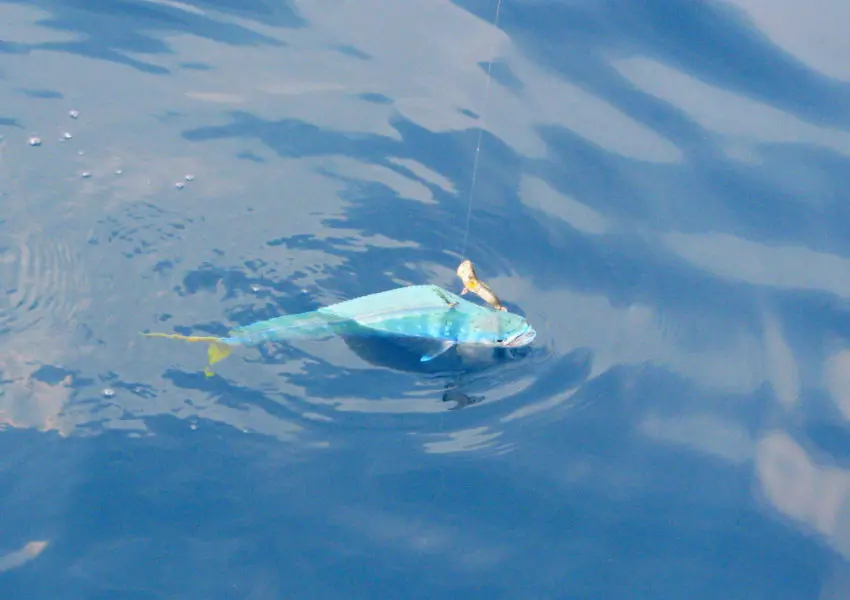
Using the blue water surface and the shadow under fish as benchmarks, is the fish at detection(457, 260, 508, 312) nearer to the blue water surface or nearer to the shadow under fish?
the shadow under fish

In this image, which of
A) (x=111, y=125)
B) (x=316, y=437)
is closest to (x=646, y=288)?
(x=316, y=437)

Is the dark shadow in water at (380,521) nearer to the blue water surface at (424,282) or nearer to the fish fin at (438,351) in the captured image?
the blue water surface at (424,282)

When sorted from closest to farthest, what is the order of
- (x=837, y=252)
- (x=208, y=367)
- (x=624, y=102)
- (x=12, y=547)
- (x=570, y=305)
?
(x=12, y=547) → (x=208, y=367) → (x=570, y=305) → (x=837, y=252) → (x=624, y=102)

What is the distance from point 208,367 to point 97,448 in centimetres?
127

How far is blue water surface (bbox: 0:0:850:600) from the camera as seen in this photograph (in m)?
8.45

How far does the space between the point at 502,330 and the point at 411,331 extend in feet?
2.95

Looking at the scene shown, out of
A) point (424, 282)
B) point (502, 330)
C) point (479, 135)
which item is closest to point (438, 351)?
point (502, 330)

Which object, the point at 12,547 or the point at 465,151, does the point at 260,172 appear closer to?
the point at 465,151

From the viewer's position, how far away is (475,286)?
9695 millimetres

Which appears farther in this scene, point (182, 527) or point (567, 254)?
point (567, 254)

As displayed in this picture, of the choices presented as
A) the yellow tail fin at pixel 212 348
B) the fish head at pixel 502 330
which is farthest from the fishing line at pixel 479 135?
the yellow tail fin at pixel 212 348

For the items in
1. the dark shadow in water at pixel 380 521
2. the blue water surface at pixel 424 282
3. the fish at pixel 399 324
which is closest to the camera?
the dark shadow in water at pixel 380 521

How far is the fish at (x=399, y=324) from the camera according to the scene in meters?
9.39

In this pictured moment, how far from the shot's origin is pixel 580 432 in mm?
9336
